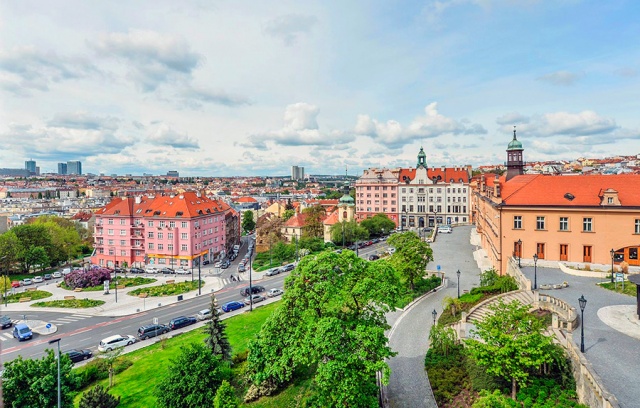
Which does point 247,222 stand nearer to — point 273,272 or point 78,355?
point 273,272

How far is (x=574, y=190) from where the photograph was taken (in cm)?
3759

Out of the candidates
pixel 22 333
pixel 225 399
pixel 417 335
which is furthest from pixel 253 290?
pixel 225 399

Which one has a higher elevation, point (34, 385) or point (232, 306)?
point (34, 385)

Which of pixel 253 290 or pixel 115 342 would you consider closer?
pixel 115 342

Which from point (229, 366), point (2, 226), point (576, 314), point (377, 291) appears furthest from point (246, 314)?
point (2, 226)

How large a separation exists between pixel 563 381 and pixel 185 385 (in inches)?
712

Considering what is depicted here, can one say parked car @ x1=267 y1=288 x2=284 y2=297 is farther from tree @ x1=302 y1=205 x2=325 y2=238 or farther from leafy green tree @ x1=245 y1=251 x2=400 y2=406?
tree @ x1=302 y1=205 x2=325 y2=238

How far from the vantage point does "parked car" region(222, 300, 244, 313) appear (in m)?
42.1

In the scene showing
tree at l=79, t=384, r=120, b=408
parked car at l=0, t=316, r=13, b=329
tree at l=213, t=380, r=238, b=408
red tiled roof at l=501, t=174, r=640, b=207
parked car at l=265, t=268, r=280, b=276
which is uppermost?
red tiled roof at l=501, t=174, r=640, b=207

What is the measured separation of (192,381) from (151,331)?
18.2 m

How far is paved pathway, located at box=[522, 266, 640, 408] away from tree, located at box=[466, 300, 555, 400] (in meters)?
2.35

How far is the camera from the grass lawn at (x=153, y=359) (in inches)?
981

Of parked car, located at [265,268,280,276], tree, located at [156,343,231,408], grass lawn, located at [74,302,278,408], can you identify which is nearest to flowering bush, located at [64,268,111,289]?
parked car, located at [265,268,280,276]

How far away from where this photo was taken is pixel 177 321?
37938 millimetres
